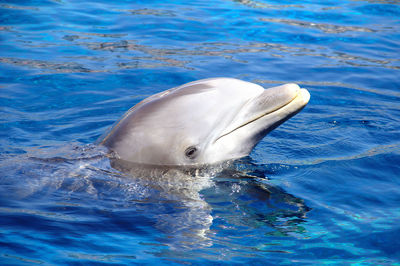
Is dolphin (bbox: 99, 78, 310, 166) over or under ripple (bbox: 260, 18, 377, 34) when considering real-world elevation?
under

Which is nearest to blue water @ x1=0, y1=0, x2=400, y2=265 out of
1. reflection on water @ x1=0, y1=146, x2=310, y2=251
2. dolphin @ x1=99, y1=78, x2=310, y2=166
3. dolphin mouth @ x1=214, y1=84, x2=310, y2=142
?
reflection on water @ x1=0, y1=146, x2=310, y2=251

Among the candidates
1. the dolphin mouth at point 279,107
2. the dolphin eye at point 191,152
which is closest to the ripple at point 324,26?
the dolphin mouth at point 279,107

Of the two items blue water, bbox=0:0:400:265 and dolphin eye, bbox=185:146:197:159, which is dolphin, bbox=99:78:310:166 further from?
blue water, bbox=0:0:400:265

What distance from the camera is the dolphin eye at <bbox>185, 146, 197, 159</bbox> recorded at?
206 inches

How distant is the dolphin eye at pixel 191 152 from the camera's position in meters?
5.23

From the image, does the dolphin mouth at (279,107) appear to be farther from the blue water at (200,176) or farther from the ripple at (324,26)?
the ripple at (324,26)

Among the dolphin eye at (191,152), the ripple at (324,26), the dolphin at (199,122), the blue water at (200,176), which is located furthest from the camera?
the ripple at (324,26)

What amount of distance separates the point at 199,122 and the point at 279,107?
0.77 meters

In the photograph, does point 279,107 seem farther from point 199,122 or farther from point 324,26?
point 324,26

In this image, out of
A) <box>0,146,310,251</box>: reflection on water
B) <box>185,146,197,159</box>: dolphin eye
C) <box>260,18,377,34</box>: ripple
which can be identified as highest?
<box>260,18,377,34</box>: ripple

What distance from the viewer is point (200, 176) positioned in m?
5.27

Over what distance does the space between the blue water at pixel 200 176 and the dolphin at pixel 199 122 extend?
25 cm

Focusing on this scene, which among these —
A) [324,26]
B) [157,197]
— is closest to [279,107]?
[157,197]

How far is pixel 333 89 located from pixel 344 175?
3548 millimetres
